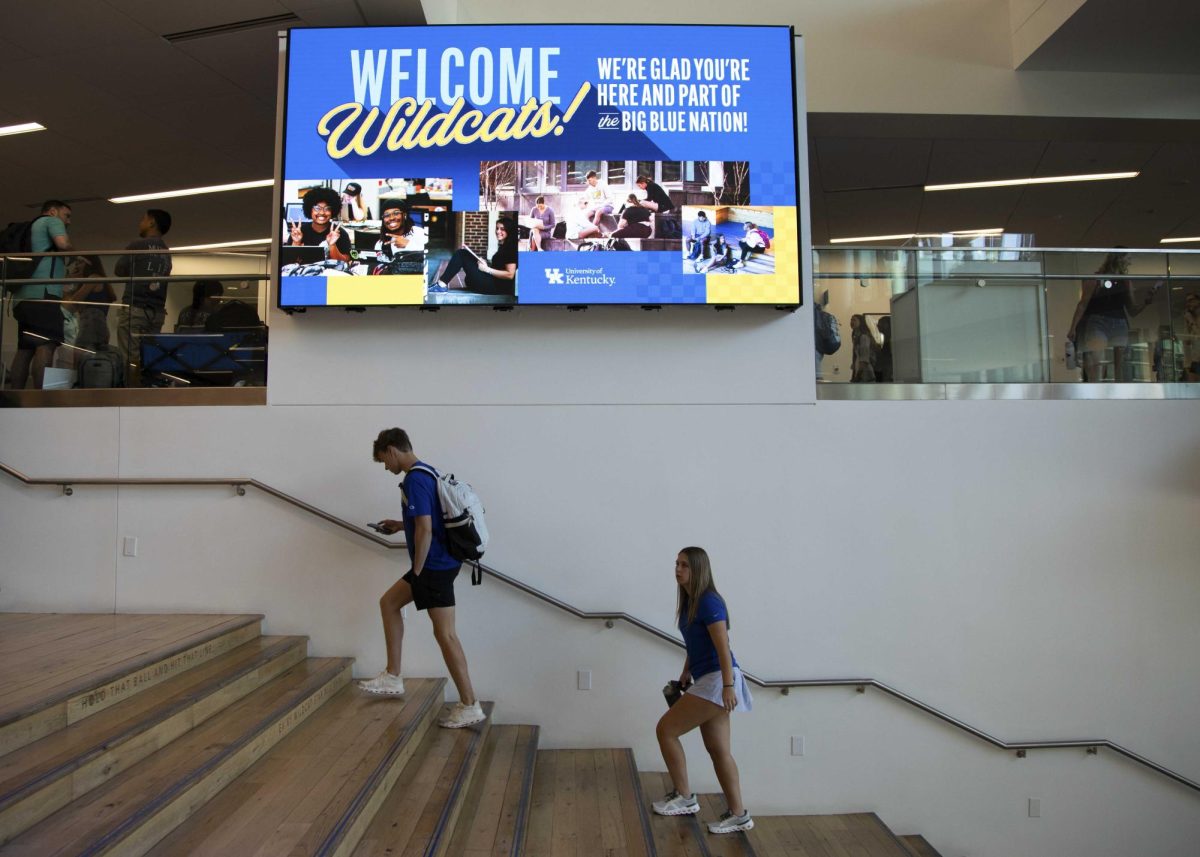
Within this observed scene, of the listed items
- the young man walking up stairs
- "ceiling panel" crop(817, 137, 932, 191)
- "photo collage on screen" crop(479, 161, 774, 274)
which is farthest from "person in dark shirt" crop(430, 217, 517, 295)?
"ceiling panel" crop(817, 137, 932, 191)

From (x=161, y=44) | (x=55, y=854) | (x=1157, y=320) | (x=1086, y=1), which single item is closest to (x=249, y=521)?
(x=55, y=854)

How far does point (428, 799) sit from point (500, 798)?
608 millimetres

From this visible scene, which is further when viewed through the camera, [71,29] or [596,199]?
[71,29]

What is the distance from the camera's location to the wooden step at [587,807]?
4.61 m

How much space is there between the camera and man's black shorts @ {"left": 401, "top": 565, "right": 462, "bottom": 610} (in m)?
5.23

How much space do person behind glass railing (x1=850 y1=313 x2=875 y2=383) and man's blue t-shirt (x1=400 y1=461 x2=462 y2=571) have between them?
3296 mm

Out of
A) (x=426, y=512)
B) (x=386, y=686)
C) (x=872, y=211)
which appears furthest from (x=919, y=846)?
(x=872, y=211)

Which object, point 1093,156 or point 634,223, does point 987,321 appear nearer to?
point 634,223

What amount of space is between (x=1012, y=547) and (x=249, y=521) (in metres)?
5.65

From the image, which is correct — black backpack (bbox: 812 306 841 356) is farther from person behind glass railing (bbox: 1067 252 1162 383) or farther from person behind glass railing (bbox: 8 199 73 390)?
person behind glass railing (bbox: 8 199 73 390)

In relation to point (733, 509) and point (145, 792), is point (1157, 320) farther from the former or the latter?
point (145, 792)

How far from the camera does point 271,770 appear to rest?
419cm

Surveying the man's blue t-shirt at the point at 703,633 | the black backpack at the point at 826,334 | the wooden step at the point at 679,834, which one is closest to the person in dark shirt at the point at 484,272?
the black backpack at the point at 826,334

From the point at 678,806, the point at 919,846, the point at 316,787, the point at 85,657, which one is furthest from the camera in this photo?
the point at 919,846
